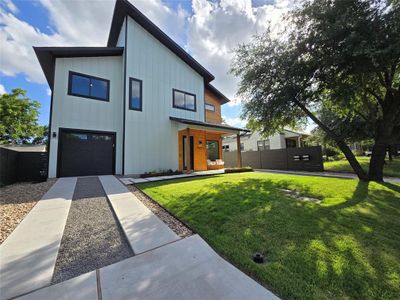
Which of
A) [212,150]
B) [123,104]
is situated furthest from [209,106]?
[123,104]

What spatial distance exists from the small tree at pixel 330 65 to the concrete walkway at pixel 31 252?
872cm

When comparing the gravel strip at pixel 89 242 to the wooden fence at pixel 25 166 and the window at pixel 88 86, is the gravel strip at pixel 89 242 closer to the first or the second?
the wooden fence at pixel 25 166

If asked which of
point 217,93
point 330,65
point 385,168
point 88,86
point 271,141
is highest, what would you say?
point 217,93

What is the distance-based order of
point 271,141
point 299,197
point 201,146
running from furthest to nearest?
point 271,141, point 201,146, point 299,197

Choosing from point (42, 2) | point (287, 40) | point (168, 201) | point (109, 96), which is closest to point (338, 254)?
point (168, 201)

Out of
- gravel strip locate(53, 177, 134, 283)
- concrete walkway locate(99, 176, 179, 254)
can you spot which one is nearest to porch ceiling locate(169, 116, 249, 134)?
concrete walkway locate(99, 176, 179, 254)

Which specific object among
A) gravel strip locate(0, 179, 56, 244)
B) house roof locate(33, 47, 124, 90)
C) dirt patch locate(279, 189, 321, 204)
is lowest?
dirt patch locate(279, 189, 321, 204)

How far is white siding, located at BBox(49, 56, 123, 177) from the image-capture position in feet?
27.9

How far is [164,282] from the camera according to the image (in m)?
1.86

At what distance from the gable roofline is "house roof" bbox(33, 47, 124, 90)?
217 cm

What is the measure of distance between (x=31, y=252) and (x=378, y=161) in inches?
444

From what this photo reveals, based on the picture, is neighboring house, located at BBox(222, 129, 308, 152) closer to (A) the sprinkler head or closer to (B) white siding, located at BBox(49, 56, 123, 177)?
(B) white siding, located at BBox(49, 56, 123, 177)

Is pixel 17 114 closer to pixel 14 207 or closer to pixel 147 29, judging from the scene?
pixel 147 29

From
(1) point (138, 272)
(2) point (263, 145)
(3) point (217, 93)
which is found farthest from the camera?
(2) point (263, 145)
